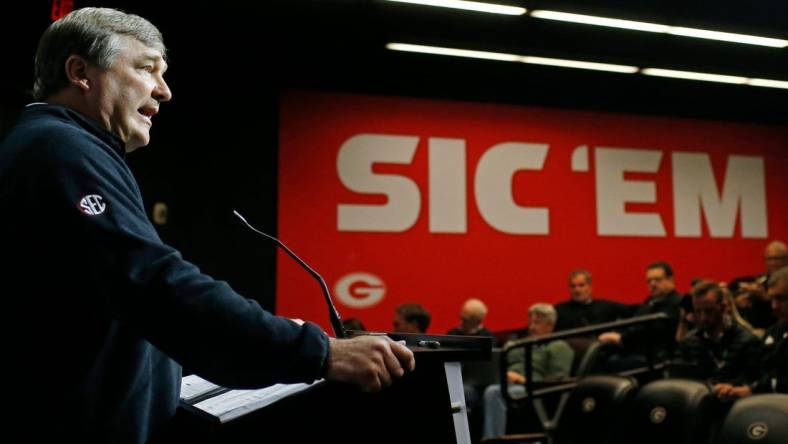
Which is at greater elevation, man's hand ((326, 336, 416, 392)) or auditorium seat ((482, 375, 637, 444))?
man's hand ((326, 336, 416, 392))

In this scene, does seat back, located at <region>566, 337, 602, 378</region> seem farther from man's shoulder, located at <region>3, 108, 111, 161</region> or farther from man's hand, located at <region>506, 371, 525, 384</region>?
man's shoulder, located at <region>3, 108, 111, 161</region>

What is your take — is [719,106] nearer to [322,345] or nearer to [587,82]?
[587,82]

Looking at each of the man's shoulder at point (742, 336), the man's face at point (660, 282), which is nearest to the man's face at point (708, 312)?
the man's shoulder at point (742, 336)

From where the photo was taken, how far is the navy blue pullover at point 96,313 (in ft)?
3.60

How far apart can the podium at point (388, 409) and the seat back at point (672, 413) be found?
2.65 m

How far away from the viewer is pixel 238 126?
7.38 metres

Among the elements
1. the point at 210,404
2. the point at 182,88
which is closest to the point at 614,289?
the point at 182,88

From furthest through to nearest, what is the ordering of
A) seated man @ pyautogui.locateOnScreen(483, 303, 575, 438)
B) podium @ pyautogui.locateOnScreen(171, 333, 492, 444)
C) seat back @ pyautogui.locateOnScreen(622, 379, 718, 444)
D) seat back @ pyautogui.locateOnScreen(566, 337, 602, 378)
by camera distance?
seated man @ pyautogui.locateOnScreen(483, 303, 575, 438)
seat back @ pyautogui.locateOnScreen(566, 337, 602, 378)
seat back @ pyautogui.locateOnScreen(622, 379, 718, 444)
podium @ pyautogui.locateOnScreen(171, 333, 492, 444)

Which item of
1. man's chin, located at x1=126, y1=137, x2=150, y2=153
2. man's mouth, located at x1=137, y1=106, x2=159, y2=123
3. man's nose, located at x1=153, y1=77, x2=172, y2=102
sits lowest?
man's chin, located at x1=126, y1=137, x2=150, y2=153

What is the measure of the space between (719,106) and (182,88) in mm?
5445

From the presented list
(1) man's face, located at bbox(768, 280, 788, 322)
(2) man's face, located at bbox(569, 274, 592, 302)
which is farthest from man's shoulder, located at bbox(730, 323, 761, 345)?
(2) man's face, located at bbox(569, 274, 592, 302)

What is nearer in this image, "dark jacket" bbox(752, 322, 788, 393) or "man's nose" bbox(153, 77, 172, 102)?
"man's nose" bbox(153, 77, 172, 102)

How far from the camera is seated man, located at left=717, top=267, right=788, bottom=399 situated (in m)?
4.08

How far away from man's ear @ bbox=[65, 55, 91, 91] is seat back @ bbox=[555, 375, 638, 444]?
3.26 metres
